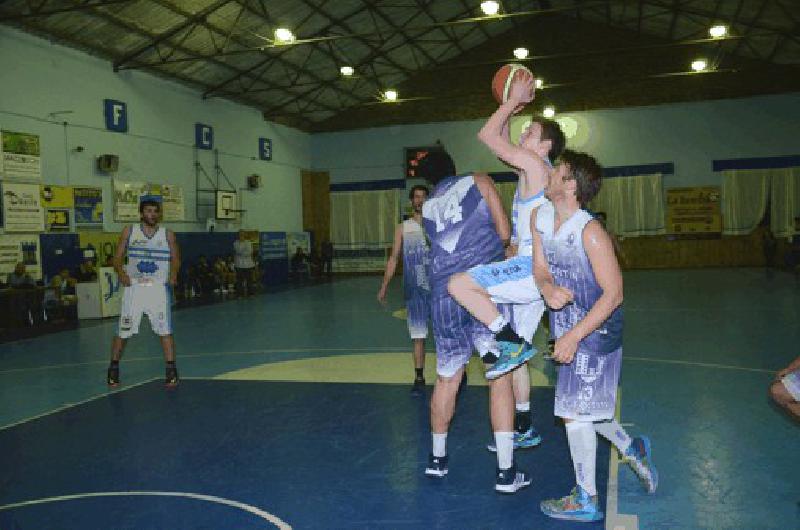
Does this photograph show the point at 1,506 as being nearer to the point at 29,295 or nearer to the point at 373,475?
the point at 373,475

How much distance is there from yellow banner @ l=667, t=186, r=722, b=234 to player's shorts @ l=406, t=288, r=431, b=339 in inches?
865

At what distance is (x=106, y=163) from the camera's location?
57.1 ft

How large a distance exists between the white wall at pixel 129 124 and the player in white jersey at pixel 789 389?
15.7 meters

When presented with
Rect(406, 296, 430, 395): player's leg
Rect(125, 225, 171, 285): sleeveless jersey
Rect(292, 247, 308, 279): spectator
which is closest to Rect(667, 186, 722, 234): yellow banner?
Rect(292, 247, 308, 279): spectator

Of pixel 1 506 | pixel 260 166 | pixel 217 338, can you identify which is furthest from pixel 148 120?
pixel 1 506

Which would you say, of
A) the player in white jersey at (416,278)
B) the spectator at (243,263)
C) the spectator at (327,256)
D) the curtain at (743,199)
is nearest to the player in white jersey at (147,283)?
the player in white jersey at (416,278)

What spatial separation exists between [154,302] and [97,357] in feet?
10.3

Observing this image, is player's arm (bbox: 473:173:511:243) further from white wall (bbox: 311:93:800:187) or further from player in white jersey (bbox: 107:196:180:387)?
white wall (bbox: 311:93:800:187)

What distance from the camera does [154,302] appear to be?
24.4 ft

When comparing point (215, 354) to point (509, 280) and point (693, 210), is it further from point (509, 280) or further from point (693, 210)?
point (693, 210)

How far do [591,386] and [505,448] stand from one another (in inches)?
31.8

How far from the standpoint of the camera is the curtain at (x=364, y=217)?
28891 millimetres

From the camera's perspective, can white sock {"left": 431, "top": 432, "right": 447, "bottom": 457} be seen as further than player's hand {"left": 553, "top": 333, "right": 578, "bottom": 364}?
Yes

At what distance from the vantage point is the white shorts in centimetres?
741
